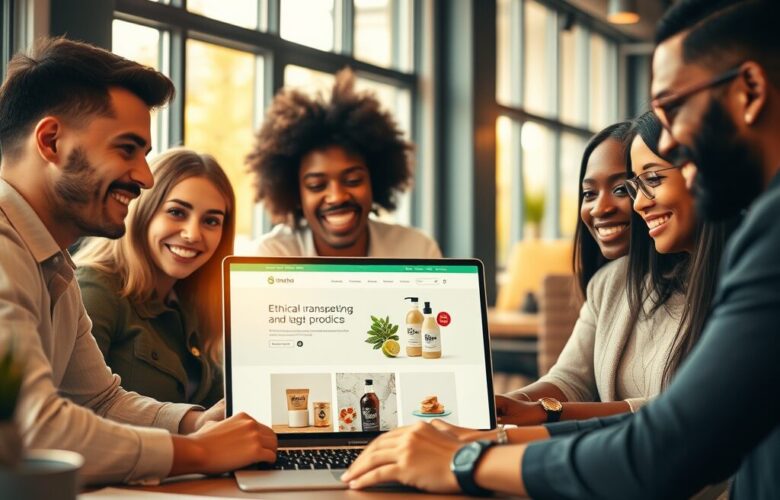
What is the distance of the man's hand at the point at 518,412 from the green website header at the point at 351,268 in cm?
27

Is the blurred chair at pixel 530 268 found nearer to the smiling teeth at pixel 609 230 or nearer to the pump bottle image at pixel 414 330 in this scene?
the smiling teeth at pixel 609 230

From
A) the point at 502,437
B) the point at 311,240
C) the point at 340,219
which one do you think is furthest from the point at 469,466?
the point at 311,240

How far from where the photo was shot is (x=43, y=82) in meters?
1.60

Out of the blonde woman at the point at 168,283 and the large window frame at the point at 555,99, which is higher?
the large window frame at the point at 555,99

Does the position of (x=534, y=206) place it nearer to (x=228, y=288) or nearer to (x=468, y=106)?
(x=468, y=106)

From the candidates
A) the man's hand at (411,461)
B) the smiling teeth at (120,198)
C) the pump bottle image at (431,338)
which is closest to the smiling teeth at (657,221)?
the pump bottle image at (431,338)

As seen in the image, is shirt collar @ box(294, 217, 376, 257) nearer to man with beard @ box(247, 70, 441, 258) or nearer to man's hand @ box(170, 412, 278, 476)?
man with beard @ box(247, 70, 441, 258)

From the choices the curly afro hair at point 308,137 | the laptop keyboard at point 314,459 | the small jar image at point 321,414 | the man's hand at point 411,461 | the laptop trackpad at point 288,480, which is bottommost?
the laptop trackpad at point 288,480

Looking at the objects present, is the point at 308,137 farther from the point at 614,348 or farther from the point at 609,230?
the point at 614,348

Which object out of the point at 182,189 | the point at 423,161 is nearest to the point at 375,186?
the point at 182,189

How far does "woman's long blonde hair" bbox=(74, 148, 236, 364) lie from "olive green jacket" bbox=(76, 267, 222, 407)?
44mm

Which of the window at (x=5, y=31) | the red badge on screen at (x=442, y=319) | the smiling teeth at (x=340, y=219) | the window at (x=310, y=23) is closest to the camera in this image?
the red badge on screen at (x=442, y=319)

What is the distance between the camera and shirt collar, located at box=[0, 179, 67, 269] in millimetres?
1443

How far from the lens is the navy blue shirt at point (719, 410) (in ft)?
3.28
